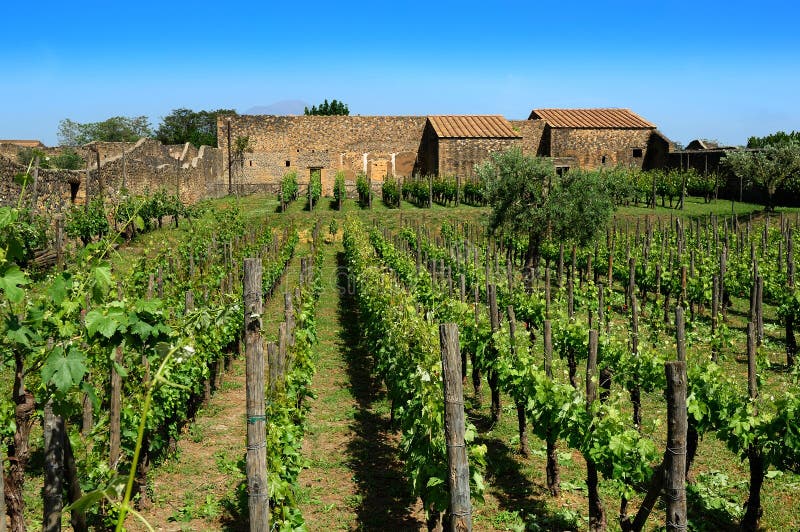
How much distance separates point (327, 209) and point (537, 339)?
2066cm

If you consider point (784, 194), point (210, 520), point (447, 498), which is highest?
point (784, 194)

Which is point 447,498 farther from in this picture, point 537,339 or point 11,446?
point 537,339

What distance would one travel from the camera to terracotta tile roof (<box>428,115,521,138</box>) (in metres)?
35.9

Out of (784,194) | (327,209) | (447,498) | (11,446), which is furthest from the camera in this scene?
(327,209)

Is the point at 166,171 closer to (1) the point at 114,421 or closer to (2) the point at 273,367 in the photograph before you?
(2) the point at 273,367

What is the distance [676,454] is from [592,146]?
3531cm

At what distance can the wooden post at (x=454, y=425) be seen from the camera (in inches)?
161

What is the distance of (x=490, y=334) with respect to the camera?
8.92 meters

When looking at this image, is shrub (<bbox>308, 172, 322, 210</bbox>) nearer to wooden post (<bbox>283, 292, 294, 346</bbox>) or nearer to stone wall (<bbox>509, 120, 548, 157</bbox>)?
stone wall (<bbox>509, 120, 548, 157</bbox>)

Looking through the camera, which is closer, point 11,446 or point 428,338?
point 11,446

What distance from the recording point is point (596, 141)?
37625 millimetres

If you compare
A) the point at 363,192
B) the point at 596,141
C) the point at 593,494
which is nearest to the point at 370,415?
the point at 593,494

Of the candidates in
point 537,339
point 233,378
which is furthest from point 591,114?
point 233,378

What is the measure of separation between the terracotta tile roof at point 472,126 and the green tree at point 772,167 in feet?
37.3
